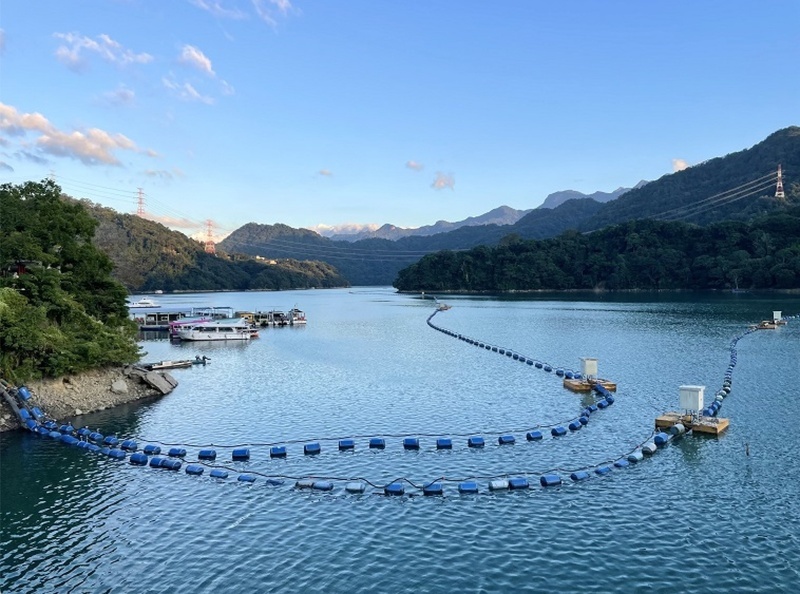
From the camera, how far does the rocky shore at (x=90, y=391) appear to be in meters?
37.8

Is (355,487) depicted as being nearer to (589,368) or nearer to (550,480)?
(550,480)

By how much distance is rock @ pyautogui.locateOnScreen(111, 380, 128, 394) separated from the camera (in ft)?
143

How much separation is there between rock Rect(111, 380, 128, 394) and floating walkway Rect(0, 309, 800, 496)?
6771 millimetres

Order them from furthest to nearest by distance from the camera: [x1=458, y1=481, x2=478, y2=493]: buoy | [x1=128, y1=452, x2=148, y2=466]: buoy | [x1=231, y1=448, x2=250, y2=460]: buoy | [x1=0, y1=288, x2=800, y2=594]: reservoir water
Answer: [x1=231, y1=448, x2=250, y2=460]: buoy < [x1=128, y1=452, x2=148, y2=466]: buoy < [x1=458, y1=481, x2=478, y2=493]: buoy < [x1=0, y1=288, x2=800, y2=594]: reservoir water

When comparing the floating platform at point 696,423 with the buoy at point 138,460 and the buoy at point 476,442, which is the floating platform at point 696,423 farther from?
the buoy at point 138,460

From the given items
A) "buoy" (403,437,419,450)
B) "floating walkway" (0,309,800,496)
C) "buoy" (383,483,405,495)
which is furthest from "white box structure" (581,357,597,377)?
"buoy" (383,483,405,495)

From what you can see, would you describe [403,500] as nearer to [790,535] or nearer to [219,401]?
[790,535]

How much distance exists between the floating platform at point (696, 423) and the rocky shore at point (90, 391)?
37656 mm

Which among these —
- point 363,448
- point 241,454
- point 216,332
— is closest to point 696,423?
point 363,448

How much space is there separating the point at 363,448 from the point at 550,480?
10.8 m

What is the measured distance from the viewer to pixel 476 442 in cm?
3170

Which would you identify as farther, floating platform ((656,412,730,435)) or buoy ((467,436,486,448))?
floating platform ((656,412,730,435))

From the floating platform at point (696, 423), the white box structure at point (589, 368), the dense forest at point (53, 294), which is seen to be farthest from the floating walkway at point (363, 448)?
the white box structure at point (589, 368)

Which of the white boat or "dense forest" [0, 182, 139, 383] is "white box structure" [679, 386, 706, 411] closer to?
"dense forest" [0, 182, 139, 383]
